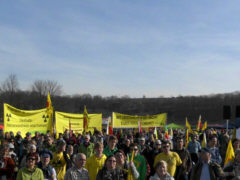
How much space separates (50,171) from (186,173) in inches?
122

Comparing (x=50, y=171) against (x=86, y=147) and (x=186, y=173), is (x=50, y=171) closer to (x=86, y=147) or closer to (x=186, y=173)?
(x=186, y=173)

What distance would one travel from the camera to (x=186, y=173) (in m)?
7.24

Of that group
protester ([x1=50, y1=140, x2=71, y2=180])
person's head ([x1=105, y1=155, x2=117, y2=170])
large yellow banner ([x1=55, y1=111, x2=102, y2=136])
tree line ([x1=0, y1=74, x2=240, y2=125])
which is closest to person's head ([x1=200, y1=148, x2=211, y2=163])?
person's head ([x1=105, y1=155, x2=117, y2=170])

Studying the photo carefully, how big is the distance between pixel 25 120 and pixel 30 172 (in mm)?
9244

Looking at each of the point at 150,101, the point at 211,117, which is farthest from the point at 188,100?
the point at 211,117

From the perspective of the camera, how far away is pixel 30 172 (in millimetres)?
5359

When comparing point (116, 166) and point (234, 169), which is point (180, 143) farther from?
point (116, 166)

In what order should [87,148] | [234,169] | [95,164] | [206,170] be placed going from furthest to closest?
[87,148] < [95,164] < [234,169] < [206,170]

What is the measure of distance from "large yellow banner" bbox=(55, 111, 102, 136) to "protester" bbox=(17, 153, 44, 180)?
37.4 ft

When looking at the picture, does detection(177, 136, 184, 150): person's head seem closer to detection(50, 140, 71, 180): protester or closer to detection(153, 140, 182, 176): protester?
detection(153, 140, 182, 176): protester

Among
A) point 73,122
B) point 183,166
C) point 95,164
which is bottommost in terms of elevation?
point 183,166

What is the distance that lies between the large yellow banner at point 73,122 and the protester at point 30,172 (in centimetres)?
1141

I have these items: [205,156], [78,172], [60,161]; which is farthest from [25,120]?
[205,156]

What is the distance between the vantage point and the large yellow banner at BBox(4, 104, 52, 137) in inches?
547
